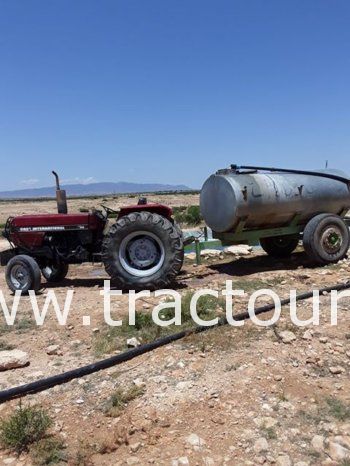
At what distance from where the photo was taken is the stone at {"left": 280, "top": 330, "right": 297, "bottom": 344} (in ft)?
16.2

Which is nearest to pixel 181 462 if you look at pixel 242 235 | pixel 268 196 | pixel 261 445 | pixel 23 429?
pixel 261 445

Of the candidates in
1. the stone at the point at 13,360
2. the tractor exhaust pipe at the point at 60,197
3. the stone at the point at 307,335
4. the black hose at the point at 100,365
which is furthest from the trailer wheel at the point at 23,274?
the stone at the point at 307,335

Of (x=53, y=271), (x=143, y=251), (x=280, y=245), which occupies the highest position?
(x=143, y=251)

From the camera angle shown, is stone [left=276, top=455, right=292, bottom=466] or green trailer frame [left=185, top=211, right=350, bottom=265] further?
green trailer frame [left=185, top=211, right=350, bottom=265]

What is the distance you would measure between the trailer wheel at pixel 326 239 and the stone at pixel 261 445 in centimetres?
522

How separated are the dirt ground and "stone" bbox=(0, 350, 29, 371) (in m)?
0.06

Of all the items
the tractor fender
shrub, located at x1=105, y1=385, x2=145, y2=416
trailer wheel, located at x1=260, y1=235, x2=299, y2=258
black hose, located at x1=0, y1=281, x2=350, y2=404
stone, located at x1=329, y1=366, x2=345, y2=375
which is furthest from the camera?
trailer wheel, located at x1=260, y1=235, x2=299, y2=258

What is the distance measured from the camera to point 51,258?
8219 mm

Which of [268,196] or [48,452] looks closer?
[48,452]

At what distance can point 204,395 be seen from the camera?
4.09 m

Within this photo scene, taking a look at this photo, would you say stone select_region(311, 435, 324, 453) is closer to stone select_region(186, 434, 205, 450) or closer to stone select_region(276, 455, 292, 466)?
stone select_region(276, 455, 292, 466)

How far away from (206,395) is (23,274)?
4399 millimetres

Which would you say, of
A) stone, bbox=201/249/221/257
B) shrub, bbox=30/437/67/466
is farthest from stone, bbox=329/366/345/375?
stone, bbox=201/249/221/257

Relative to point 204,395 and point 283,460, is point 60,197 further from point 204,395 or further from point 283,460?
point 283,460
